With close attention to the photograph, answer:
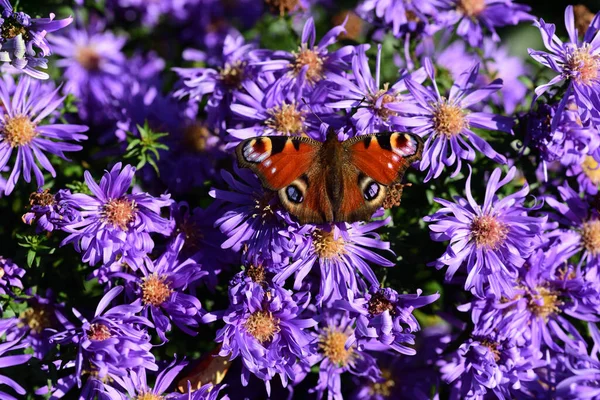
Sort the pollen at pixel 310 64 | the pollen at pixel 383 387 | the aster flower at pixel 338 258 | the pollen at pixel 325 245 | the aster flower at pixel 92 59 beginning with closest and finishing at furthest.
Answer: the aster flower at pixel 338 258 < the pollen at pixel 325 245 < the pollen at pixel 310 64 < the pollen at pixel 383 387 < the aster flower at pixel 92 59

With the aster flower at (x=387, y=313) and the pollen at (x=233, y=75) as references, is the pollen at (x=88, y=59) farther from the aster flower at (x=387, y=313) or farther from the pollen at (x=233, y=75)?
the aster flower at (x=387, y=313)

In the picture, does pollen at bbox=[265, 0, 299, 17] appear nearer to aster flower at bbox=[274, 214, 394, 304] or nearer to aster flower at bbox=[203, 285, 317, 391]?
aster flower at bbox=[274, 214, 394, 304]

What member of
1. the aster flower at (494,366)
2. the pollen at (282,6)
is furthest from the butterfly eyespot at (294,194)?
the pollen at (282,6)

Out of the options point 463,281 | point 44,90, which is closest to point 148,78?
point 44,90

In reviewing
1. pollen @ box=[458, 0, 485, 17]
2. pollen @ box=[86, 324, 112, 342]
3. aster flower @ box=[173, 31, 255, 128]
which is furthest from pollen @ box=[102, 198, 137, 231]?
pollen @ box=[458, 0, 485, 17]

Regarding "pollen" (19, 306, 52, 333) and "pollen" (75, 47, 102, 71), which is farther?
"pollen" (75, 47, 102, 71)
